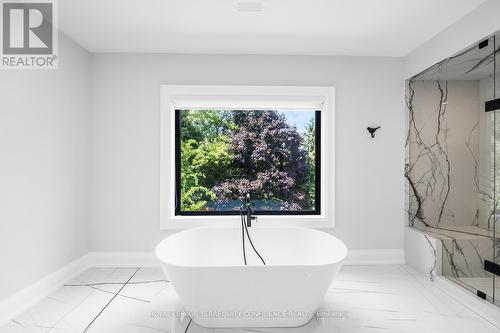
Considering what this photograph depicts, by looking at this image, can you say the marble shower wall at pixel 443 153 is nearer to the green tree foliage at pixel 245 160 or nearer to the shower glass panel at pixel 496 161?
the shower glass panel at pixel 496 161

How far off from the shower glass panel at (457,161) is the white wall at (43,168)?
360 cm

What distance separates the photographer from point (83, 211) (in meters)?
2.84

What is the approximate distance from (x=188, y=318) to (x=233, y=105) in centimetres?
212

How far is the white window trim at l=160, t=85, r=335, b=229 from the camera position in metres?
2.92

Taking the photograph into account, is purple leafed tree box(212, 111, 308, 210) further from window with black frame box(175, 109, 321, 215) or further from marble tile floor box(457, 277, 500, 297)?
marble tile floor box(457, 277, 500, 297)

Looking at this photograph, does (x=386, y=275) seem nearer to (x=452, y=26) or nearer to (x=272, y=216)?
(x=272, y=216)

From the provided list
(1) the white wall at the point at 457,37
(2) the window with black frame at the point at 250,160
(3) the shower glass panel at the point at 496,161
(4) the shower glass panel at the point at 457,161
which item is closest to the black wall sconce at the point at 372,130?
(4) the shower glass panel at the point at 457,161

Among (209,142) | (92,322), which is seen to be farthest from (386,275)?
(92,322)

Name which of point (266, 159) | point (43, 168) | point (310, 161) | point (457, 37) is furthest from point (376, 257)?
point (43, 168)

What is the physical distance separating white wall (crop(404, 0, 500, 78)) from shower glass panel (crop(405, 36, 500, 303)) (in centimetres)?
8

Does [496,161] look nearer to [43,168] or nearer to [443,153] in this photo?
[443,153]

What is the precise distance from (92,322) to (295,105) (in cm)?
270

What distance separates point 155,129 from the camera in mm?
2941

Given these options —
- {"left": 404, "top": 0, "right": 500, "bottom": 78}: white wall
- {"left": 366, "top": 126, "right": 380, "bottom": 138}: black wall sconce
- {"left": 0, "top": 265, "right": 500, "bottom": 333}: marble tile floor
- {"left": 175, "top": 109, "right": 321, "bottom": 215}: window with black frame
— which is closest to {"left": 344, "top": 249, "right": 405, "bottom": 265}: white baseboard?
{"left": 0, "top": 265, "right": 500, "bottom": 333}: marble tile floor
